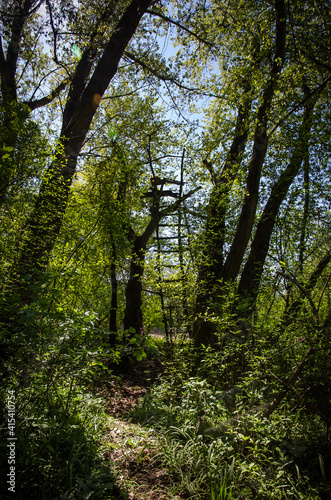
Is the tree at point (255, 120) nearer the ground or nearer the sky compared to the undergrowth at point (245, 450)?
nearer the sky

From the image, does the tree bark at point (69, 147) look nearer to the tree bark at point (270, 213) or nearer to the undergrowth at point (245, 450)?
the undergrowth at point (245, 450)

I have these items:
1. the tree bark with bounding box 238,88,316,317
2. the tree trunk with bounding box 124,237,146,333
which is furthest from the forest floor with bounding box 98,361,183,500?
the tree trunk with bounding box 124,237,146,333

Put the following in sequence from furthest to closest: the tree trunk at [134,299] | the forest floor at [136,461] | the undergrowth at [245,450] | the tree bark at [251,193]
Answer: the tree trunk at [134,299]
the tree bark at [251,193]
the forest floor at [136,461]
the undergrowth at [245,450]

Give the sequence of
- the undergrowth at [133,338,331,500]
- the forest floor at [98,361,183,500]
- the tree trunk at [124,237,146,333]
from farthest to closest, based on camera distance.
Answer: the tree trunk at [124,237,146,333] → the forest floor at [98,361,183,500] → the undergrowth at [133,338,331,500]

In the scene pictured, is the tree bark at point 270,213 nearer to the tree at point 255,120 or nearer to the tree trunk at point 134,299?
the tree at point 255,120

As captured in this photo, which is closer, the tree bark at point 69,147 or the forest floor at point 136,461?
the forest floor at point 136,461

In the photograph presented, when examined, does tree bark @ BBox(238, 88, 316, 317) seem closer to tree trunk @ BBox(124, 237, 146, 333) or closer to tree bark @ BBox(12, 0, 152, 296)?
tree bark @ BBox(12, 0, 152, 296)

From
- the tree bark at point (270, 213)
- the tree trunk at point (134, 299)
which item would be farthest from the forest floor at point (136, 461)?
the tree trunk at point (134, 299)

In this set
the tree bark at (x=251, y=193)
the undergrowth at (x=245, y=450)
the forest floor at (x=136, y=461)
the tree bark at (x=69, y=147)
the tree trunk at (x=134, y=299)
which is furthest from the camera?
the tree trunk at (x=134, y=299)

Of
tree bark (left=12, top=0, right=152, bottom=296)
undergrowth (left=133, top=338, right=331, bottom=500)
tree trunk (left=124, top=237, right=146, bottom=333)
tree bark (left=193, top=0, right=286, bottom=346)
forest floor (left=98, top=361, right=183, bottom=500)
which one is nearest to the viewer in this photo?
undergrowth (left=133, top=338, right=331, bottom=500)

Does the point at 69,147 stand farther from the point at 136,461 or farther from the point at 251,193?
the point at 136,461

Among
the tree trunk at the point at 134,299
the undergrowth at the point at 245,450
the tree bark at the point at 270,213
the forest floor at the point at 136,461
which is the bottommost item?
the forest floor at the point at 136,461

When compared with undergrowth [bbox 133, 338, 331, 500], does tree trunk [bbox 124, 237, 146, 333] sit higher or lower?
higher

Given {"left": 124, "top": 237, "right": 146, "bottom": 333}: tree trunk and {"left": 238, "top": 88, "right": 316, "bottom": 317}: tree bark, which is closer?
{"left": 238, "top": 88, "right": 316, "bottom": 317}: tree bark
